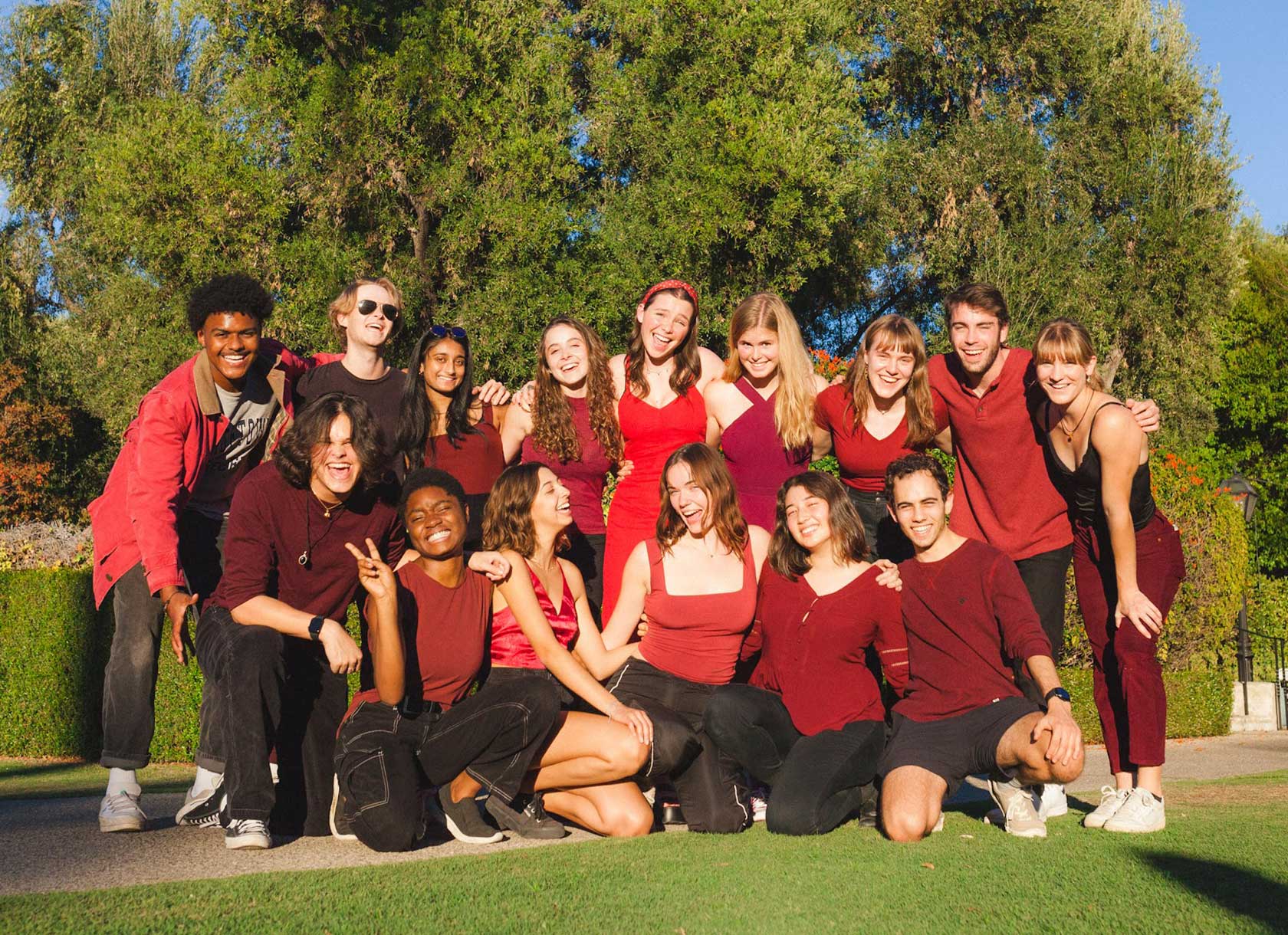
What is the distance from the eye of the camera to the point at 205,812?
501 centimetres

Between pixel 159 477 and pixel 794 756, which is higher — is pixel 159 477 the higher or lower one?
the higher one

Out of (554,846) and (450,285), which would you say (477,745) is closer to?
(554,846)

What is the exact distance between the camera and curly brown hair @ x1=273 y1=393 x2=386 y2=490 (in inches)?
192

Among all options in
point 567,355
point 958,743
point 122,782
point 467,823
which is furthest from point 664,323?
point 122,782

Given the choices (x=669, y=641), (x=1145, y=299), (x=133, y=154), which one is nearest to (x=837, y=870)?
(x=669, y=641)

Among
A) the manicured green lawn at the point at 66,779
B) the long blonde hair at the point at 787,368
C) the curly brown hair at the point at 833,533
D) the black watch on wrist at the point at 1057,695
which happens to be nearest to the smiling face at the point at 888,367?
the long blonde hair at the point at 787,368

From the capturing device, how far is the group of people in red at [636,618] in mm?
4645

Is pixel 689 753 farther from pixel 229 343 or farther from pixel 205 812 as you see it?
pixel 229 343

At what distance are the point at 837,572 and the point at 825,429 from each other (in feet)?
3.67

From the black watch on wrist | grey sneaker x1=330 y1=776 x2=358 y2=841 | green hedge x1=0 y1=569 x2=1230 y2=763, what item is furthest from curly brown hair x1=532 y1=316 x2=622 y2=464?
green hedge x1=0 y1=569 x2=1230 y2=763

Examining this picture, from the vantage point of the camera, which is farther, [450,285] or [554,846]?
[450,285]

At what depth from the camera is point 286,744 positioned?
4.93 m

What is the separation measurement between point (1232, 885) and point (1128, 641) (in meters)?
1.54

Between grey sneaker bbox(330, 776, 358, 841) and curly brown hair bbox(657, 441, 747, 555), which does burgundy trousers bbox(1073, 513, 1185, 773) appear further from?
grey sneaker bbox(330, 776, 358, 841)
